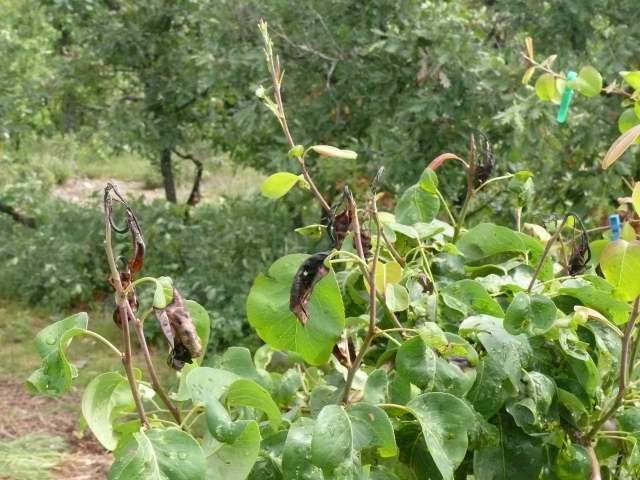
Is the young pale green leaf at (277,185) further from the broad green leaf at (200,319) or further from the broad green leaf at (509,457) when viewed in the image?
the broad green leaf at (509,457)

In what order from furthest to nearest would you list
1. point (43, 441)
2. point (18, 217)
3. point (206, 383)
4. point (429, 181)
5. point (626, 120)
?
point (18, 217), point (43, 441), point (626, 120), point (429, 181), point (206, 383)

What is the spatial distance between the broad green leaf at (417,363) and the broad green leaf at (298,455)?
0.14m

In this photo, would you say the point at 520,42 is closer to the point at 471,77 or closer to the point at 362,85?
the point at 471,77

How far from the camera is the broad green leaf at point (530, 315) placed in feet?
2.98

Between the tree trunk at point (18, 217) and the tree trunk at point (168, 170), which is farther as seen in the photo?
the tree trunk at point (18, 217)

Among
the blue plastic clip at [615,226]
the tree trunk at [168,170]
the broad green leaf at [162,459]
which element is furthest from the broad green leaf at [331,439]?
the tree trunk at [168,170]

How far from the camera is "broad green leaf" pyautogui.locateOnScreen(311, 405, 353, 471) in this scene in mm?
756

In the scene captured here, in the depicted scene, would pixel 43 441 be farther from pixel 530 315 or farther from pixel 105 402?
pixel 530 315

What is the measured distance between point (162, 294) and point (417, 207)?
55cm

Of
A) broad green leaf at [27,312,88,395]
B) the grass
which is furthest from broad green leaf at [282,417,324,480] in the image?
the grass

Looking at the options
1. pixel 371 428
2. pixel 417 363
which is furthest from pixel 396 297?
pixel 371 428

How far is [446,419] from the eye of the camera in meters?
0.85

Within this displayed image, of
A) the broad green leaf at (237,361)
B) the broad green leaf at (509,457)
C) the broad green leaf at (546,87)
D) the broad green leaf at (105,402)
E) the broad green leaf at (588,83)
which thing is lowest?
the broad green leaf at (509,457)

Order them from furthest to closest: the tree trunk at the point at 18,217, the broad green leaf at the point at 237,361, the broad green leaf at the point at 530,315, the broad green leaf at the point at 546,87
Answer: the tree trunk at the point at 18,217 < the broad green leaf at the point at 546,87 < the broad green leaf at the point at 237,361 < the broad green leaf at the point at 530,315
